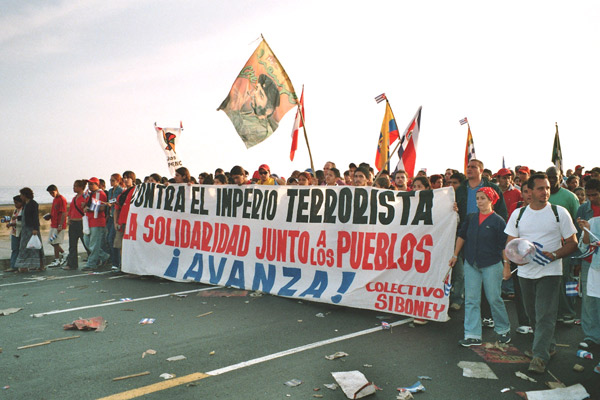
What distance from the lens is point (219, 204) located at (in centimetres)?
960

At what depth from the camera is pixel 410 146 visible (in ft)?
29.7

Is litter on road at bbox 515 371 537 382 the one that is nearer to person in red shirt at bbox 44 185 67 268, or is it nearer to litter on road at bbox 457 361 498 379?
litter on road at bbox 457 361 498 379

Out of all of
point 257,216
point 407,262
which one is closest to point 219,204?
point 257,216

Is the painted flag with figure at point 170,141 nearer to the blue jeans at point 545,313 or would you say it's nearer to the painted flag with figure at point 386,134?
the painted flag with figure at point 386,134

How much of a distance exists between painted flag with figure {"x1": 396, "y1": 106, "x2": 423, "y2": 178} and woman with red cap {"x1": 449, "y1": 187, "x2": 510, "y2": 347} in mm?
3207

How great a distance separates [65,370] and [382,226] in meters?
4.61

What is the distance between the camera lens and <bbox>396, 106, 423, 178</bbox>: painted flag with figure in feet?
29.4

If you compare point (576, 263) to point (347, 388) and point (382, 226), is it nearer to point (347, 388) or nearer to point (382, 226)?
point (382, 226)

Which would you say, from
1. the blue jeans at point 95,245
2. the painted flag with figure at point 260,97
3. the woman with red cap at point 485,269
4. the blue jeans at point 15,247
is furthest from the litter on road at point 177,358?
the blue jeans at point 15,247

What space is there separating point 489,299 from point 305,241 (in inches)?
128

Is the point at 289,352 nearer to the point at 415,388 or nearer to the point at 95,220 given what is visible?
the point at 415,388

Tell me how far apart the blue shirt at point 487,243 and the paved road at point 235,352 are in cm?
106

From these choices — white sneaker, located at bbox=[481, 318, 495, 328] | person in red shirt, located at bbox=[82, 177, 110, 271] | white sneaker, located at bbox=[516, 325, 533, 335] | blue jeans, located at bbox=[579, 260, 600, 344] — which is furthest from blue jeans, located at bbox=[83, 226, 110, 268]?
blue jeans, located at bbox=[579, 260, 600, 344]

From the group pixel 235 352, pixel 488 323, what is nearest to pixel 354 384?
pixel 235 352
